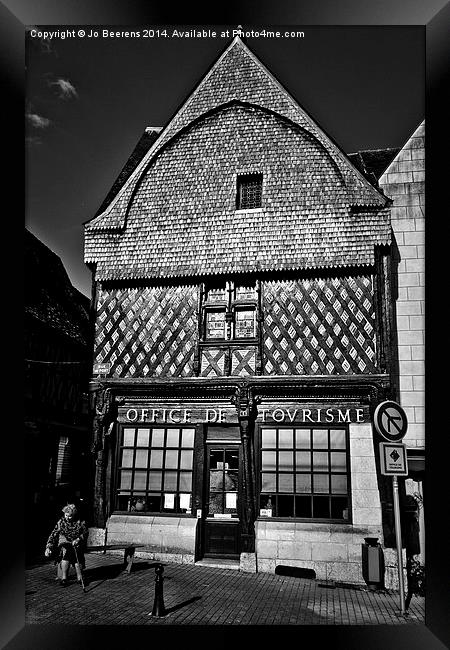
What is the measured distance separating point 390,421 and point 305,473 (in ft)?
9.45

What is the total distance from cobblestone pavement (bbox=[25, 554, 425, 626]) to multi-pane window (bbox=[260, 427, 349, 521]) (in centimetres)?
122

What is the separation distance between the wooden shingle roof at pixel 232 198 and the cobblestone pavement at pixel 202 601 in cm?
562

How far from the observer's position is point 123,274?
11.1 m

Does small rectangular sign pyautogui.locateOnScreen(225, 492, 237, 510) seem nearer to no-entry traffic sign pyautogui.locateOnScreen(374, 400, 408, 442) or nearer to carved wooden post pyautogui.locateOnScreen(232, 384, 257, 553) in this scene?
carved wooden post pyautogui.locateOnScreen(232, 384, 257, 553)

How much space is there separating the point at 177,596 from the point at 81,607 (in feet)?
4.57

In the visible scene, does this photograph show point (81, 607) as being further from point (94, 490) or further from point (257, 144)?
point (257, 144)

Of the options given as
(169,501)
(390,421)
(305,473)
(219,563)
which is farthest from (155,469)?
(390,421)

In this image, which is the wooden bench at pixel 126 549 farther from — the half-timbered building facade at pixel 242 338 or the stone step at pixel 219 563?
the stone step at pixel 219 563

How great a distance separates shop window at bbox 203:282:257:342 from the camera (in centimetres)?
1066

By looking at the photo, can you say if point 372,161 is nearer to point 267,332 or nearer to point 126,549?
point 267,332

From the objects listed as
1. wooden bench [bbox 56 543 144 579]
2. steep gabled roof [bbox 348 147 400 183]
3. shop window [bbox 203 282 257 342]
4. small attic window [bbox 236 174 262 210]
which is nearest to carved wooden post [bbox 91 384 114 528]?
wooden bench [bbox 56 543 144 579]

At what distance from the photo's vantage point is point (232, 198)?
35.8 ft

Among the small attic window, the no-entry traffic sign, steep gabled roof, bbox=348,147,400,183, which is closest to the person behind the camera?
the no-entry traffic sign

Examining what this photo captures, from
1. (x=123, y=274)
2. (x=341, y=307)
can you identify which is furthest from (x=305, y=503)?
(x=123, y=274)
